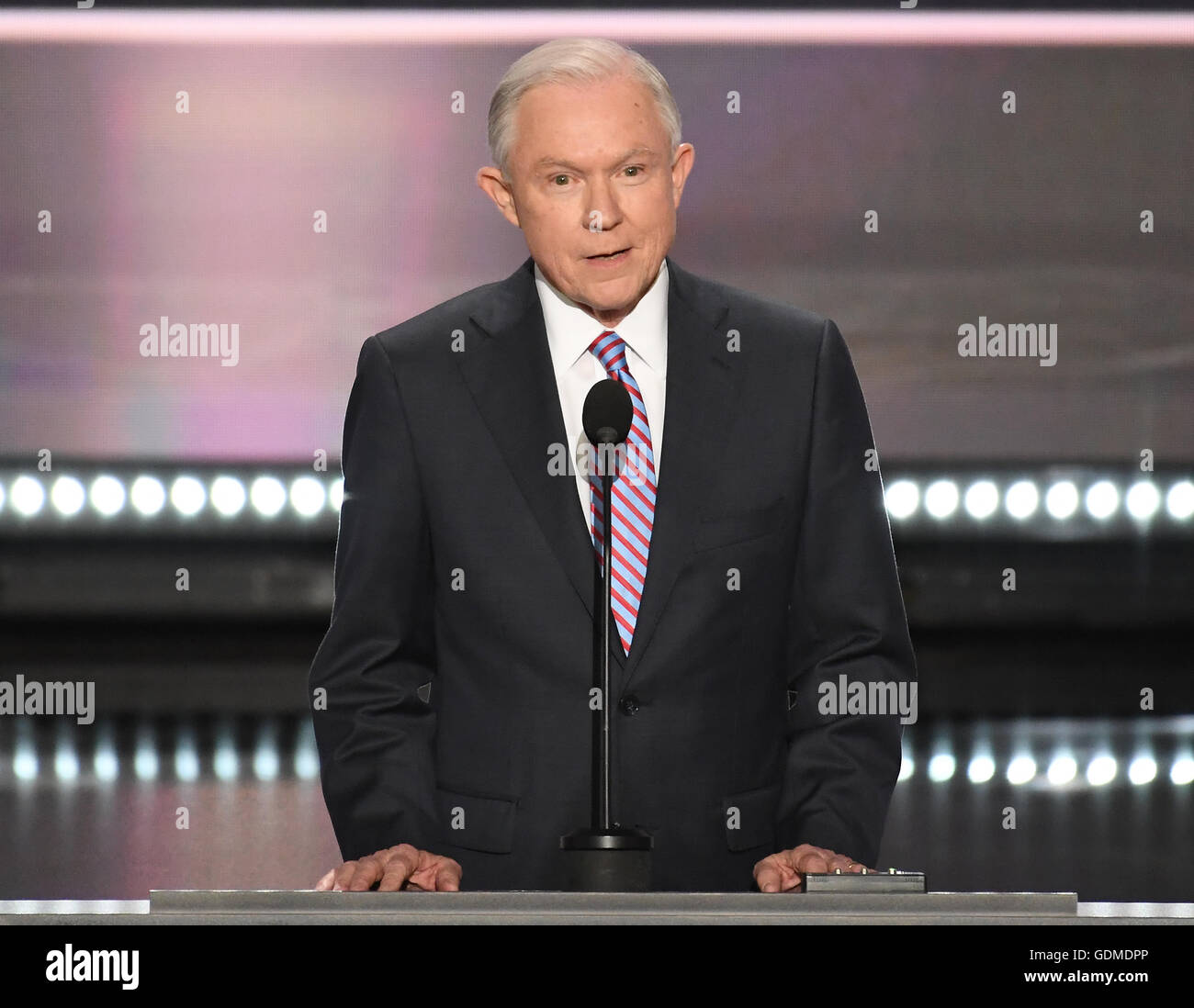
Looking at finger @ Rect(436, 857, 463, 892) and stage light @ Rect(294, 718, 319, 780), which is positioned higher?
stage light @ Rect(294, 718, 319, 780)

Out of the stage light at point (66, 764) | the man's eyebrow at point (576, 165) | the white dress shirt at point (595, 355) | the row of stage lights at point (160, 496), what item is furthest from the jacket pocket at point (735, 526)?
the row of stage lights at point (160, 496)

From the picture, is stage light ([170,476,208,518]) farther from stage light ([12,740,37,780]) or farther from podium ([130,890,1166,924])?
podium ([130,890,1166,924])

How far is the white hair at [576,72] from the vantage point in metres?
1.61

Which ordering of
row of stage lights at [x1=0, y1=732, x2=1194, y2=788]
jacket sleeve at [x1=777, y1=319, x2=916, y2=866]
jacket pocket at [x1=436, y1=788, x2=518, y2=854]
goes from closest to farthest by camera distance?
jacket sleeve at [x1=777, y1=319, x2=916, y2=866] < jacket pocket at [x1=436, y1=788, x2=518, y2=854] < row of stage lights at [x1=0, y1=732, x2=1194, y2=788]

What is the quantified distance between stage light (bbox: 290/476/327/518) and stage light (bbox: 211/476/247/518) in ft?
0.76

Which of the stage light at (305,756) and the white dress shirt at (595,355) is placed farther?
the stage light at (305,756)

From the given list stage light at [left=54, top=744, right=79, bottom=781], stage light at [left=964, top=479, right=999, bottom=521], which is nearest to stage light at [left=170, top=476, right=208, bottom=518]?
stage light at [left=54, top=744, right=79, bottom=781]

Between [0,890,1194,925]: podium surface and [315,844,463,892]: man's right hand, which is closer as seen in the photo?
[0,890,1194,925]: podium surface

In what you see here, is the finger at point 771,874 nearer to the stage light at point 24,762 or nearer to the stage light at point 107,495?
the stage light at point 24,762

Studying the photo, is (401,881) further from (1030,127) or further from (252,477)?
(252,477)

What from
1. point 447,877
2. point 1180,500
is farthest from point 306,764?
point 447,877

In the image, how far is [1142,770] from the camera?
18.8ft

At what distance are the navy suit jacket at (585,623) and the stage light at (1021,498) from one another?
6054 millimetres

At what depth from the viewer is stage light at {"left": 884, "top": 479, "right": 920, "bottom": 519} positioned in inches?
304
